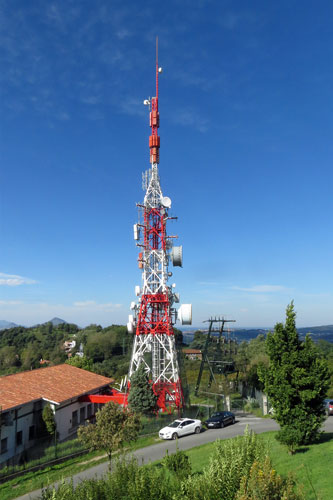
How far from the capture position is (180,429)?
886 inches

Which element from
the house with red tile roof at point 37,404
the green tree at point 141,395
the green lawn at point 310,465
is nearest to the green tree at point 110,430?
the green lawn at point 310,465

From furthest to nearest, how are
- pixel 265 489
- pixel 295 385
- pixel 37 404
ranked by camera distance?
pixel 37 404
pixel 295 385
pixel 265 489

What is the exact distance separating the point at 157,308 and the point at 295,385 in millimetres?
17082

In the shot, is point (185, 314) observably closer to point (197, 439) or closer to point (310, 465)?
point (197, 439)

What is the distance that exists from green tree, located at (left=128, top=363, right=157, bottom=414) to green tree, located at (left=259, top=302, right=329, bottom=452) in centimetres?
1369

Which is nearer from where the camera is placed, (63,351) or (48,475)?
(48,475)

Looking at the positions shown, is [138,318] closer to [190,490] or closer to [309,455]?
[309,455]

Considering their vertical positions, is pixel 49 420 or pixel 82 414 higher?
pixel 49 420

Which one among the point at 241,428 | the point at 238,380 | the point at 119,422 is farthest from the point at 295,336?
the point at 238,380

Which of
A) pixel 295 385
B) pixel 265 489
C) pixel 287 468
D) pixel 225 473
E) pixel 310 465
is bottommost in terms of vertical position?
pixel 287 468

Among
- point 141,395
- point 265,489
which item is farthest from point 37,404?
point 265,489

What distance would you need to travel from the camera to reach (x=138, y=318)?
97.3 ft

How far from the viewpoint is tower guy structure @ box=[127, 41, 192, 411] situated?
2884 cm

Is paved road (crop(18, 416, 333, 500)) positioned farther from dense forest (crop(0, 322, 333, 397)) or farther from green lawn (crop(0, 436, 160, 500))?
dense forest (crop(0, 322, 333, 397))
